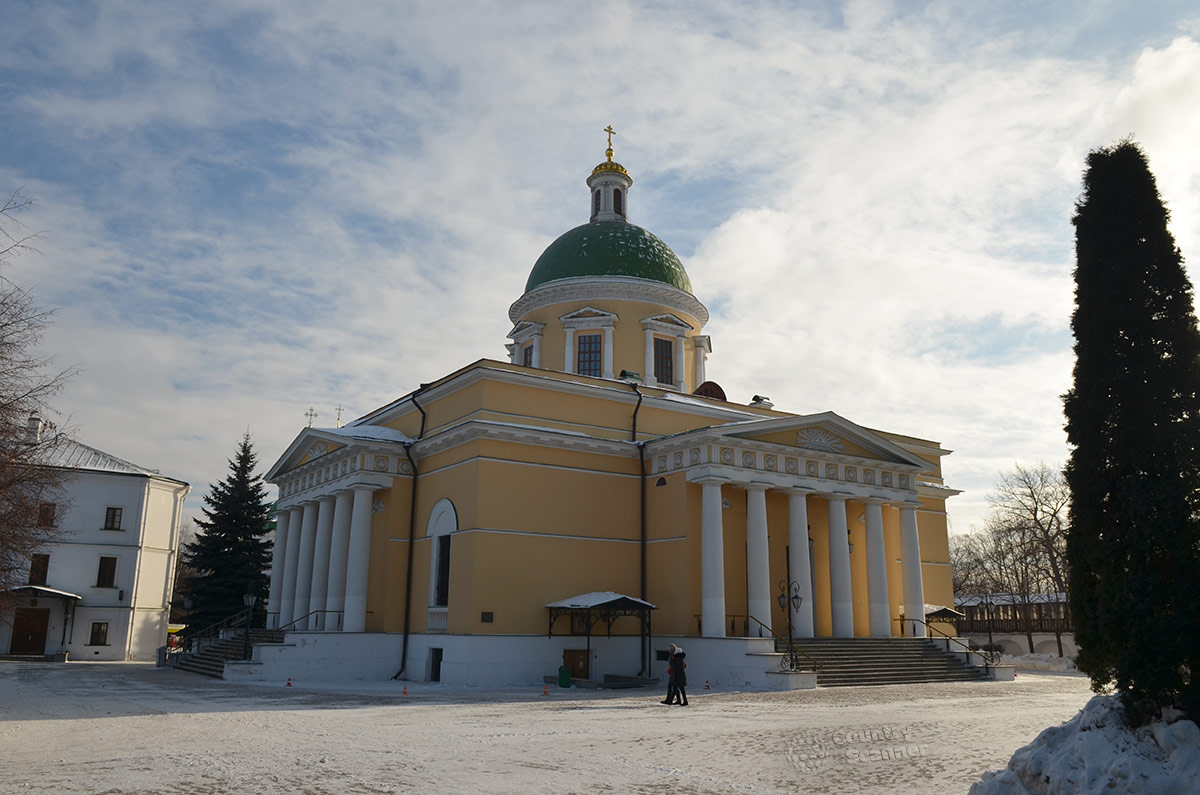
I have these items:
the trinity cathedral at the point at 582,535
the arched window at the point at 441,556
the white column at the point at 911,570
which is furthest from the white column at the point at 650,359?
the arched window at the point at 441,556

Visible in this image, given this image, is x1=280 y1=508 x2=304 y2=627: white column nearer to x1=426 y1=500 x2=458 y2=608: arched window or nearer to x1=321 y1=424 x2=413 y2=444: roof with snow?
x1=321 y1=424 x2=413 y2=444: roof with snow

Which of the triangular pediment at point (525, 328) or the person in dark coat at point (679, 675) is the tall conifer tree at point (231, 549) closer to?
the triangular pediment at point (525, 328)

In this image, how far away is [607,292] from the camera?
99.5 ft

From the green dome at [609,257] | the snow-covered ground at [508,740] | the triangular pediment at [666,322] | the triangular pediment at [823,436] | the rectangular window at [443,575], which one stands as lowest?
the snow-covered ground at [508,740]

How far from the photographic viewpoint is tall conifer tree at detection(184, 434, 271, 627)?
36.1 meters

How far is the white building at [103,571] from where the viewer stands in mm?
34875

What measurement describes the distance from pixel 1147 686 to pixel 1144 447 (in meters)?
2.26

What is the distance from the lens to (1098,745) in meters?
7.45

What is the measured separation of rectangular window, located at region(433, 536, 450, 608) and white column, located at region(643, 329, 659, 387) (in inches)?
367

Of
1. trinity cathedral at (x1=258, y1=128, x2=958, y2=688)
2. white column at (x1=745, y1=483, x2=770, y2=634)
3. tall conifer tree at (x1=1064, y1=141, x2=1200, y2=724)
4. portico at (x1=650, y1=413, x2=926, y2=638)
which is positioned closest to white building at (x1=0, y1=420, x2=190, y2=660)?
trinity cathedral at (x1=258, y1=128, x2=958, y2=688)

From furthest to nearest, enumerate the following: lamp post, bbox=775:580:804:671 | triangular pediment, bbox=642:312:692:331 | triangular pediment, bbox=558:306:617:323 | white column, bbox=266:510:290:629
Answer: triangular pediment, bbox=642:312:692:331 → white column, bbox=266:510:290:629 → triangular pediment, bbox=558:306:617:323 → lamp post, bbox=775:580:804:671

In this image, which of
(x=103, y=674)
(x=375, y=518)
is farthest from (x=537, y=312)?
(x=103, y=674)

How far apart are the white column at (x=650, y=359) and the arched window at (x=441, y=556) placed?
900 cm

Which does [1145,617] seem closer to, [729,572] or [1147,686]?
[1147,686]
